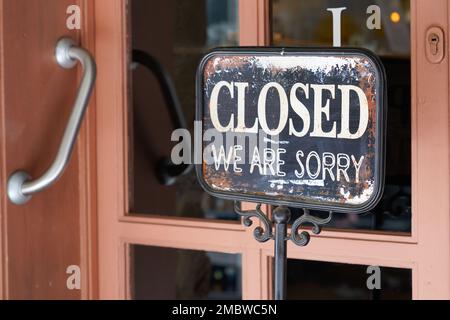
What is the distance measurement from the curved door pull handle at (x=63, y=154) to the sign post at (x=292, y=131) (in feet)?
1.24

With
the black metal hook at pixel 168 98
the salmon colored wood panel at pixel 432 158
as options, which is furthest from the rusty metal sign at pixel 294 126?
the black metal hook at pixel 168 98

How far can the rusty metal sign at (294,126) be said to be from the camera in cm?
109

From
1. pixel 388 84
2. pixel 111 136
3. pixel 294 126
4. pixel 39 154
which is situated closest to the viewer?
pixel 294 126

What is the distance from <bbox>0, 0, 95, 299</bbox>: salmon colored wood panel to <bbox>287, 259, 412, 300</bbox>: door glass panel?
1.65ft

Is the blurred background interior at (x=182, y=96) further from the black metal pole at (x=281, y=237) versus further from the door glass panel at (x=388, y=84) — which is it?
the black metal pole at (x=281, y=237)

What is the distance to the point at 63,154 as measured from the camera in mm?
1505

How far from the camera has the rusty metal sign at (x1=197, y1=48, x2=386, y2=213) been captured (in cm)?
109

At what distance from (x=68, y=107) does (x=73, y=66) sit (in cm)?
9

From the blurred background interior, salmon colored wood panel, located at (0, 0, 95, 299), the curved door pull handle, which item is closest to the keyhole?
the blurred background interior

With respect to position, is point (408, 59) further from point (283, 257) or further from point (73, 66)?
point (73, 66)

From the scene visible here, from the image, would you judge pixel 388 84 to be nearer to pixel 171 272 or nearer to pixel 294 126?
pixel 294 126

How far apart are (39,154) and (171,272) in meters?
0.42

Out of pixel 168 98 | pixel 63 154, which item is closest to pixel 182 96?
pixel 168 98
